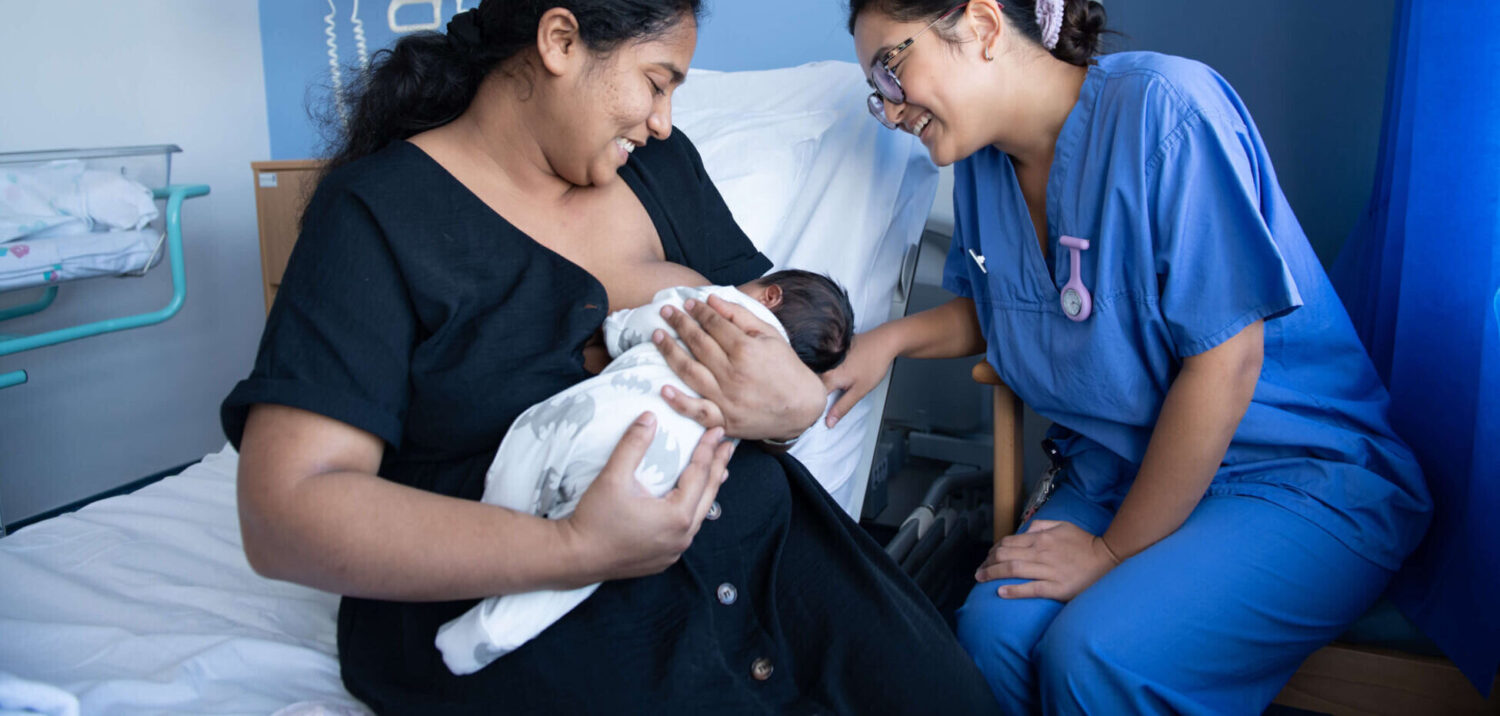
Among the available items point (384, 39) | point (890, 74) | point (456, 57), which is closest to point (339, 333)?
point (456, 57)

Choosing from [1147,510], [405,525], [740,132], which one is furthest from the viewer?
[740,132]

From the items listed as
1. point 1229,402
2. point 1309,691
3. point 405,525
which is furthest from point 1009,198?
point 405,525

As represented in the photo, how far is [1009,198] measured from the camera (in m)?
1.40

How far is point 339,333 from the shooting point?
3.03 feet

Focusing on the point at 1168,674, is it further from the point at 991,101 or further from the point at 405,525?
the point at 405,525

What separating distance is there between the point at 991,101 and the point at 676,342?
576mm

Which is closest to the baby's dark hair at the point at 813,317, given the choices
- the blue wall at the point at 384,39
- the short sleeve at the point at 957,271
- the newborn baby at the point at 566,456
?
the newborn baby at the point at 566,456

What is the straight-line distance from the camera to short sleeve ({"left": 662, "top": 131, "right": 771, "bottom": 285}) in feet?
4.48

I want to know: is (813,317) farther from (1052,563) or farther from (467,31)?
(467,31)

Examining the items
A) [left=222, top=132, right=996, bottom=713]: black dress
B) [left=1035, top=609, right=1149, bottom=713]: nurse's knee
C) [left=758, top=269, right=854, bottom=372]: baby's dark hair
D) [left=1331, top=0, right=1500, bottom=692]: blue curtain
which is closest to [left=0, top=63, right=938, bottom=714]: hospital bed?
[left=222, top=132, right=996, bottom=713]: black dress

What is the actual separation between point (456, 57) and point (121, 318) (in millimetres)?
1798

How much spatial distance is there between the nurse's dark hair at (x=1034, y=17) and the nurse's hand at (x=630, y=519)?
681mm

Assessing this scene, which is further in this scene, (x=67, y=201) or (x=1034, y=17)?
(x=67, y=201)

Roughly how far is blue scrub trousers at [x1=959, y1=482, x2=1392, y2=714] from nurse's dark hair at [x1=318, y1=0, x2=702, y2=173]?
88 centimetres
